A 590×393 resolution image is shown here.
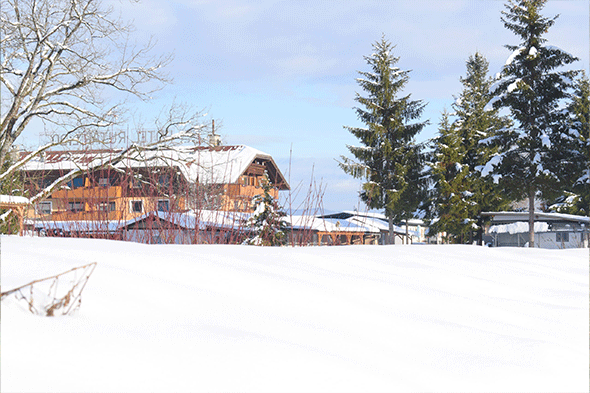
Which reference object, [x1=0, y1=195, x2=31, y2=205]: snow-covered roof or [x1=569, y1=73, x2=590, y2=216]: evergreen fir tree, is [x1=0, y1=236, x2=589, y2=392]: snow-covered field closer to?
[x1=0, y1=195, x2=31, y2=205]: snow-covered roof

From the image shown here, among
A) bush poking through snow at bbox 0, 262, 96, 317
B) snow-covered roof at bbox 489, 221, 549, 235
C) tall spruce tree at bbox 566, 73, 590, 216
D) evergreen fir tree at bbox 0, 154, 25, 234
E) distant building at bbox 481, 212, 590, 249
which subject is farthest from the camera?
snow-covered roof at bbox 489, 221, 549, 235

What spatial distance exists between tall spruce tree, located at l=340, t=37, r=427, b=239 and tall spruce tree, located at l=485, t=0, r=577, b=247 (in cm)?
693

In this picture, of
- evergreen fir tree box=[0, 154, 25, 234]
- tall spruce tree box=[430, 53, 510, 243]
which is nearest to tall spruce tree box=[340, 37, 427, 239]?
tall spruce tree box=[430, 53, 510, 243]

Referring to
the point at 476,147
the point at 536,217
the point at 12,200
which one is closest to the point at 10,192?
the point at 12,200

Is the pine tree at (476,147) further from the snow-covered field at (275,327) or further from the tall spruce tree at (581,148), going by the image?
the snow-covered field at (275,327)

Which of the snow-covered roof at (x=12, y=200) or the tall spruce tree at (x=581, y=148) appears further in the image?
the tall spruce tree at (x=581, y=148)

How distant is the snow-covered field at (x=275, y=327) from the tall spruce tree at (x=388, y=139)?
25.9 metres

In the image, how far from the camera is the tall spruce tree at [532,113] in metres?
23.7

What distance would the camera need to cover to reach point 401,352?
2.93 m

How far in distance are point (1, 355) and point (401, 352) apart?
1944 mm

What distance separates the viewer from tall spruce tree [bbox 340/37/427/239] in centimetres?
3050

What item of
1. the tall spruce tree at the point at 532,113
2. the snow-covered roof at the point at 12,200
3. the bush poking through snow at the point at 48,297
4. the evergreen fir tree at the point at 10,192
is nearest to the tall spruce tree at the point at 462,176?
the tall spruce tree at the point at 532,113

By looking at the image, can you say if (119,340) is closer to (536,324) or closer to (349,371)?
(349,371)

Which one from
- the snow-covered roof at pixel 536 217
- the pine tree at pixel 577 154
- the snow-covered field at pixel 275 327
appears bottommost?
the snow-covered field at pixel 275 327
